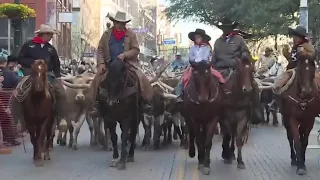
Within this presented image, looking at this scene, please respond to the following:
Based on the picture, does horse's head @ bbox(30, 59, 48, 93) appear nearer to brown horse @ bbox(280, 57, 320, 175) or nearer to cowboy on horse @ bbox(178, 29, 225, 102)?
cowboy on horse @ bbox(178, 29, 225, 102)

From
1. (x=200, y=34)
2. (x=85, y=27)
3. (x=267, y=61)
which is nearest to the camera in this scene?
(x=200, y=34)

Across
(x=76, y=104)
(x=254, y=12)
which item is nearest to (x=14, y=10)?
(x=76, y=104)

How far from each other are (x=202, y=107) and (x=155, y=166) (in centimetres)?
162

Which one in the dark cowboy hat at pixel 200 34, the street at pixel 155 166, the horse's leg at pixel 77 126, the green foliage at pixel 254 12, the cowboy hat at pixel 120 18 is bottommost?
the street at pixel 155 166

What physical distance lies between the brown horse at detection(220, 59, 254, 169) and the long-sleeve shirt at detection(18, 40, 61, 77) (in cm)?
379

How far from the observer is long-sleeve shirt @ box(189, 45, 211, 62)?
1256 centimetres

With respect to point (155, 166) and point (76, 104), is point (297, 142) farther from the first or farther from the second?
point (76, 104)

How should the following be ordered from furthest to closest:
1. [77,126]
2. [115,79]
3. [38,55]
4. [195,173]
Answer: [77,126] < [38,55] < [115,79] < [195,173]

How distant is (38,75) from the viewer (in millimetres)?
12742

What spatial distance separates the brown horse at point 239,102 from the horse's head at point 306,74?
3.15 ft

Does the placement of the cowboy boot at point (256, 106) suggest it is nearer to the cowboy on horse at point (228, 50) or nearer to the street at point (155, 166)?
the cowboy on horse at point (228, 50)

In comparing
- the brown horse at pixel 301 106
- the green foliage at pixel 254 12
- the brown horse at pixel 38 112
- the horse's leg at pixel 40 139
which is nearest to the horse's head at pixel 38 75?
the brown horse at pixel 38 112

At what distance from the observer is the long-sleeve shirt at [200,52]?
41.2 feet

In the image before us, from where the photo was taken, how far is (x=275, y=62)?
22766mm
